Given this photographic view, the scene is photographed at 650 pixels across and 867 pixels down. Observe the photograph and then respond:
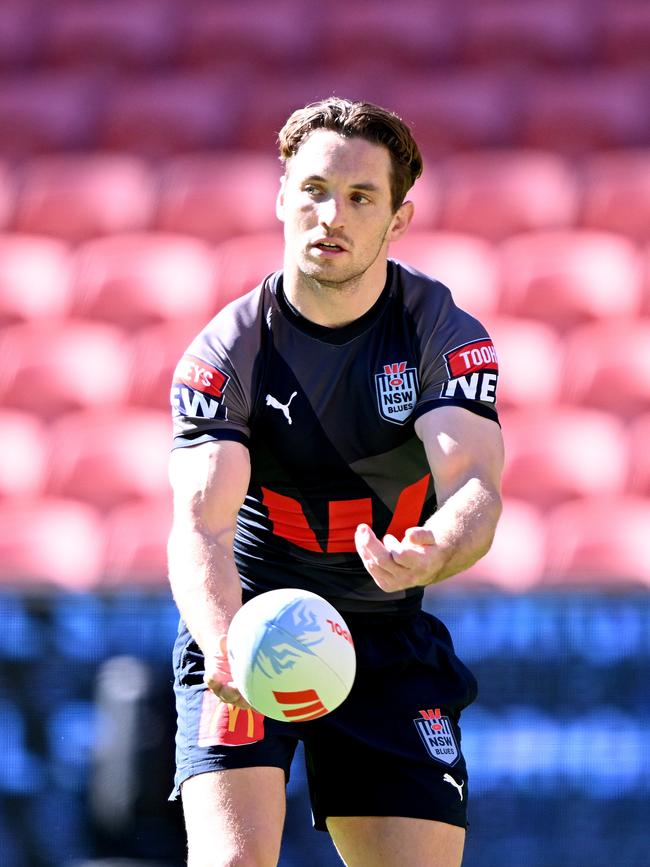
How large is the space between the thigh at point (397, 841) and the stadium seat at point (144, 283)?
4767 millimetres

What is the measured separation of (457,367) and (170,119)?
19.0 ft

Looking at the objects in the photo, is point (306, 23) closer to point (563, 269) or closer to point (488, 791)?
point (563, 269)

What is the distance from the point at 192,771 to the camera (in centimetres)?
362

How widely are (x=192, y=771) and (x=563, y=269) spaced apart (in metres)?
5.07

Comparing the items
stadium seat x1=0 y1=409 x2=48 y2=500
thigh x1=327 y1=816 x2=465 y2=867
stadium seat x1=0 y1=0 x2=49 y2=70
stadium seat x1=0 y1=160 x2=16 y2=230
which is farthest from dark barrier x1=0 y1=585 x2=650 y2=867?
stadium seat x1=0 y1=0 x2=49 y2=70

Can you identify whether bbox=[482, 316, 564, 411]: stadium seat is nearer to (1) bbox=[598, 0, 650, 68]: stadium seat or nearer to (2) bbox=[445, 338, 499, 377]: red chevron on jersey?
(1) bbox=[598, 0, 650, 68]: stadium seat

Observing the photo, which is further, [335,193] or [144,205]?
[144,205]

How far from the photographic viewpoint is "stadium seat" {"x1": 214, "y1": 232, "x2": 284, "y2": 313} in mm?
8203

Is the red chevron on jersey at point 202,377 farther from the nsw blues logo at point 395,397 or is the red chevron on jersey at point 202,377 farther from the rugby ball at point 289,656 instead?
the rugby ball at point 289,656

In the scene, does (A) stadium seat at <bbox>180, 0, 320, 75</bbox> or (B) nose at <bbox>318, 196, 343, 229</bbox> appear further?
(A) stadium seat at <bbox>180, 0, 320, 75</bbox>

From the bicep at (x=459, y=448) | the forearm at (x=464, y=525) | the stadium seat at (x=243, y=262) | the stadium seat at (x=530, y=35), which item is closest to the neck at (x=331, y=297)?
the bicep at (x=459, y=448)

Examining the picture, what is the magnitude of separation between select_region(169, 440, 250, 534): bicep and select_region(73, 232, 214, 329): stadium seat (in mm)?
4517

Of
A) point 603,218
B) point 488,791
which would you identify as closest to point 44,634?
point 488,791

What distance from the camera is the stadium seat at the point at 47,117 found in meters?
9.20
